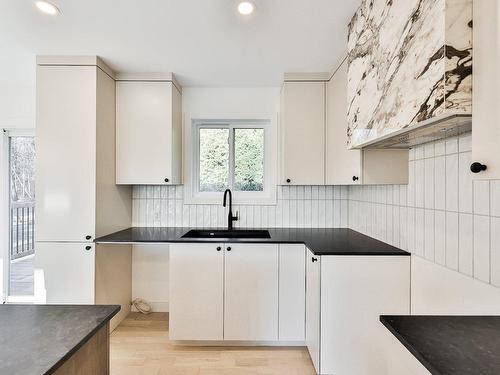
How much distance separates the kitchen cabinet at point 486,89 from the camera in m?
0.74

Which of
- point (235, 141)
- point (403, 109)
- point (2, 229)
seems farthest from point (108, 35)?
point (2, 229)

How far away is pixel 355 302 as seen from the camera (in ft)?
5.78

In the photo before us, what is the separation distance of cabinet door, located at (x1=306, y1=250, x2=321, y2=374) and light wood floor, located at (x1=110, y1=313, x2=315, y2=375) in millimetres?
187

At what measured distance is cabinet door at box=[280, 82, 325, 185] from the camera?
247 cm

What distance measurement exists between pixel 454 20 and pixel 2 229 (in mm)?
3780

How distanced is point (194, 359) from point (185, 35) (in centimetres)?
233

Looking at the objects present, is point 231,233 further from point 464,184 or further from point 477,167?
point 477,167

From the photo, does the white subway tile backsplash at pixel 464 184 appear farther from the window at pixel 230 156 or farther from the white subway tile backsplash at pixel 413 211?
the window at pixel 230 156

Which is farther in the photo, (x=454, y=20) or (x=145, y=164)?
(x=145, y=164)

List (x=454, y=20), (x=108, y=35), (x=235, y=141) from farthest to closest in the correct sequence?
(x=235, y=141) < (x=108, y=35) < (x=454, y=20)

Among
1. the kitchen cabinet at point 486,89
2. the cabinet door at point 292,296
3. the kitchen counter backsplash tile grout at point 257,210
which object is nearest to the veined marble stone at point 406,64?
the kitchen cabinet at point 486,89

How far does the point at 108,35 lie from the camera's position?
1.89m

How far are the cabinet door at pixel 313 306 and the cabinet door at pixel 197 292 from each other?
2.18 feet

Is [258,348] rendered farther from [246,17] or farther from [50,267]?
[246,17]
